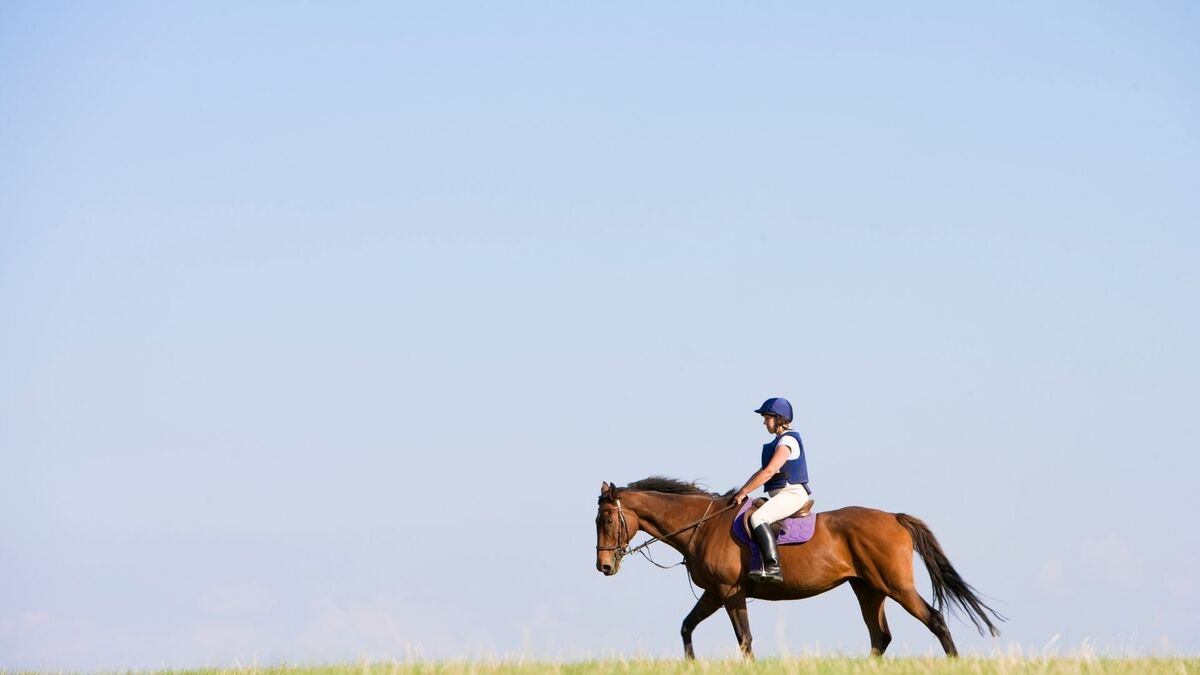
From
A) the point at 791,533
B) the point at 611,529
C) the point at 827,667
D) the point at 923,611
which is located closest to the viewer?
the point at 827,667

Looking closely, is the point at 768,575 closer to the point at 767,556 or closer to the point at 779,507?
the point at 767,556

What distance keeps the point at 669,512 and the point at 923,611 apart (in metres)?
3.30

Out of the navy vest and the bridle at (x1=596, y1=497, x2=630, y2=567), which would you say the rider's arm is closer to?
the navy vest

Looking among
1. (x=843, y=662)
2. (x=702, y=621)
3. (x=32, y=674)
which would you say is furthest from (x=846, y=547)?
(x=32, y=674)

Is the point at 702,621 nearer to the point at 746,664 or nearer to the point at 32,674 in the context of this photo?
the point at 746,664

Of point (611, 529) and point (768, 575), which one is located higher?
point (611, 529)

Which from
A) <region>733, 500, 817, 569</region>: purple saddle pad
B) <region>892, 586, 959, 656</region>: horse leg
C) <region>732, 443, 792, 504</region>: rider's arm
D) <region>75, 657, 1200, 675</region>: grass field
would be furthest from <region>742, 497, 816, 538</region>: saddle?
<region>75, 657, 1200, 675</region>: grass field

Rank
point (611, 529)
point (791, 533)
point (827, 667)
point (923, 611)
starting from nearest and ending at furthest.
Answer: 1. point (827, 667)
2. point (923, 611)
3. point (791, 533)
4. point (611, 529)

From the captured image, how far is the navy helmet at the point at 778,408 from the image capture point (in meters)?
16.3

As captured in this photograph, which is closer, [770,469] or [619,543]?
[770,469]

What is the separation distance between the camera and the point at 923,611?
1572 cm

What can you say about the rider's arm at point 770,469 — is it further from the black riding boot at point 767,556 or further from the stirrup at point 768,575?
the stirrup at point 768,575

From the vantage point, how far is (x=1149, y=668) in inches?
481

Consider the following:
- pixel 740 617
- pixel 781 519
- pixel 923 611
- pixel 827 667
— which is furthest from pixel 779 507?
pixel 827 667
